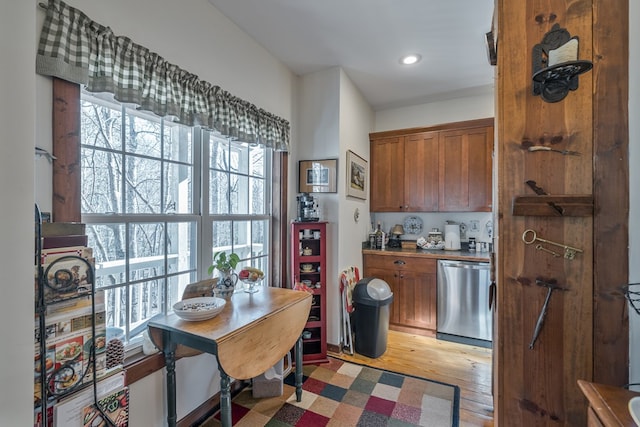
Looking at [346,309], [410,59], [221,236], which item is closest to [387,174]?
[410,59]

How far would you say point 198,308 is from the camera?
5.13ft

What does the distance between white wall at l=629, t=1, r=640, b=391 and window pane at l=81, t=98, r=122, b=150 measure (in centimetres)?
230

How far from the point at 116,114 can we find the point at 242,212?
1102 mm

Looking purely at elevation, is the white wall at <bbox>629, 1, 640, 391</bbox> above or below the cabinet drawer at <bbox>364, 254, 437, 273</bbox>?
above

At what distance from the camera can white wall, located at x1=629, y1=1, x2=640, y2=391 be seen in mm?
980

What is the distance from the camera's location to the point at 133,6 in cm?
146

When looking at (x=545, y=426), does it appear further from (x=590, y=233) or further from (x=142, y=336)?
(x=142, y=336)

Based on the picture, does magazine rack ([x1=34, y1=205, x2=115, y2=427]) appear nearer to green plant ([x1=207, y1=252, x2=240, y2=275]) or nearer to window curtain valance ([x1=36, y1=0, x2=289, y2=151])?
window curtain valance ([x1=36, y1=0, x2=289, y2=151])

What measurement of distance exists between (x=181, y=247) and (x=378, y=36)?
2.25 m

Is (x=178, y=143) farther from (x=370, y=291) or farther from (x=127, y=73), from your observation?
(x=370, y=291)

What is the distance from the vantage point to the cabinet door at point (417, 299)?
10.2ft

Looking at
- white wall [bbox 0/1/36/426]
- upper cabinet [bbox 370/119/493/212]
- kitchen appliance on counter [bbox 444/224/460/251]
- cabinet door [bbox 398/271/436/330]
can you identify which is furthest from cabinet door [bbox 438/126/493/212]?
white wall [bbox 0/1/36/426]

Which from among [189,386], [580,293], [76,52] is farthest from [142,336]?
[580,293]

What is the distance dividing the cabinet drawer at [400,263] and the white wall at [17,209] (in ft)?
9.84
